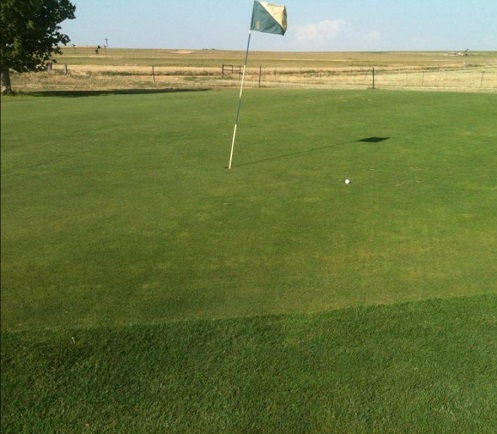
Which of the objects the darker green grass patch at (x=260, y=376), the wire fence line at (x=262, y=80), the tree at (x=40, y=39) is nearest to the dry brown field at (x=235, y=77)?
the wire fence line at (x=262, y=80)

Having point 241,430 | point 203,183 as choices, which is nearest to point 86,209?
point 203,183

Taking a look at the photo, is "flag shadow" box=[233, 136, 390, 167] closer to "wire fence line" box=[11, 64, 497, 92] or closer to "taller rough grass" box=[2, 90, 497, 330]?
"taller rough grass" box=[2, 90, 497, 330]

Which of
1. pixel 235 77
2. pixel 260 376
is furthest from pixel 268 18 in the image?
pixel 235 77

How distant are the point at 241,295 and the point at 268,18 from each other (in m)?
5.64

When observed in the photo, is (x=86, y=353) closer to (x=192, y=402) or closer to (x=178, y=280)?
(x=192, y=402)

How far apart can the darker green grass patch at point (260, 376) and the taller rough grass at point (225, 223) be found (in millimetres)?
227

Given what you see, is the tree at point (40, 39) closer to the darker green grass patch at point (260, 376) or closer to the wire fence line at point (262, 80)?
the wire fence line at point (262, 80)

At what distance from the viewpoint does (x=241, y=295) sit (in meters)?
4.15

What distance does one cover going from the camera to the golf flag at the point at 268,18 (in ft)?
27.2

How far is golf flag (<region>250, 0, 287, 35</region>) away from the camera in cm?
829

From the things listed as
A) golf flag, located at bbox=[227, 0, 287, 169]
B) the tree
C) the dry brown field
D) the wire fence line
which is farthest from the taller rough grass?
the wire fence line

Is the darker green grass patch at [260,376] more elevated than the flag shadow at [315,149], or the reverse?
the flag shadow at [315,149]

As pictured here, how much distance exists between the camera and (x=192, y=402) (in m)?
3.01

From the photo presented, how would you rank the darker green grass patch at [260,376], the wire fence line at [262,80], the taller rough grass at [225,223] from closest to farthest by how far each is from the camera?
the darker green grass patch at [260,376] → the taller rough grass at [225,223] → the wire fence line at [262,80]
